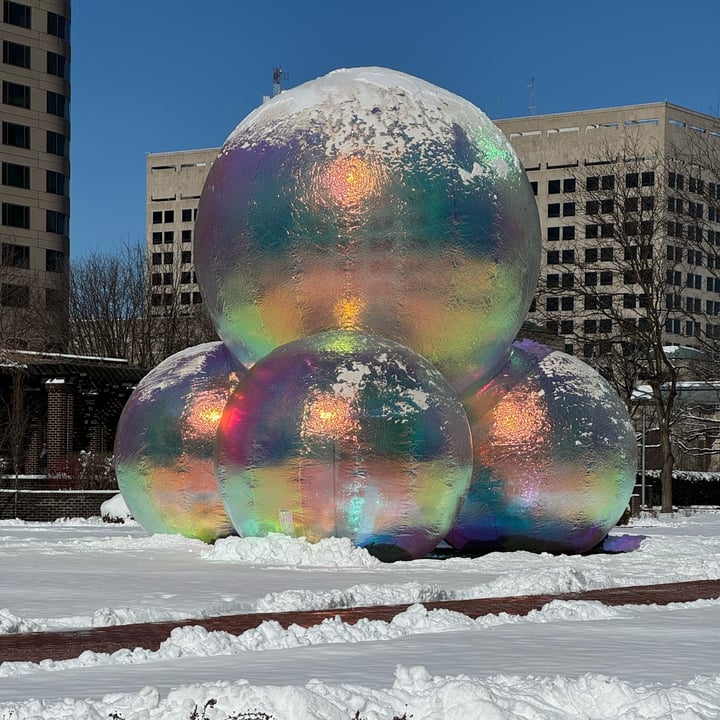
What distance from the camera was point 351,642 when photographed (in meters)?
10.0

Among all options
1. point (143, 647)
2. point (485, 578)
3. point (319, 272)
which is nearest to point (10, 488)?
point (319, 272)

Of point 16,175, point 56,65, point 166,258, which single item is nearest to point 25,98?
point 56,65

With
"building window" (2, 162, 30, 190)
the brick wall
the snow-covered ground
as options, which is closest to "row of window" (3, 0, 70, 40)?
"building window" (2, 162, 30, 190)

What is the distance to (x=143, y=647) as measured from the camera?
9.57m

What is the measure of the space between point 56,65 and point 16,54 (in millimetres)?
2500

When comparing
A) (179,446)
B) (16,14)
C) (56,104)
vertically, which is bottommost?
(179,446)

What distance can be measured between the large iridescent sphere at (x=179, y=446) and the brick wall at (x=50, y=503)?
40.9 ft

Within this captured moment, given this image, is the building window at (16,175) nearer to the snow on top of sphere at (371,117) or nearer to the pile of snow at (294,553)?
the snow on top of sphere at (371,117)

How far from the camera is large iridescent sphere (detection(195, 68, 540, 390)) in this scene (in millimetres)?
16609

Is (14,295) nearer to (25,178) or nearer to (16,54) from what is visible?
(25,178)

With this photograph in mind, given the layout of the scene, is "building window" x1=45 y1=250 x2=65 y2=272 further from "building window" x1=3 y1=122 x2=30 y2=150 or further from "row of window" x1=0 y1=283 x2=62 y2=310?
"row of window" x1=0 y1=283 x2=62 y2=310

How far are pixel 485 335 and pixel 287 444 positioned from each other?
113 inches

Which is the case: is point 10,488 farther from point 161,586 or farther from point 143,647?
point 143,647

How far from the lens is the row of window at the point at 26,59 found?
81.5 metres
